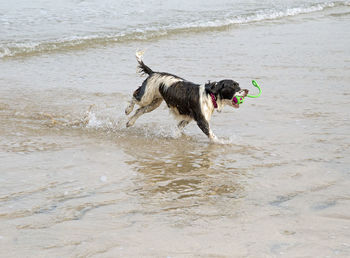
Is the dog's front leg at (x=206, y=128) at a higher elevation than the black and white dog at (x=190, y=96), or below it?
below

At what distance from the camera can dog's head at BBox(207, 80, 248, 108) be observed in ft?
21.3

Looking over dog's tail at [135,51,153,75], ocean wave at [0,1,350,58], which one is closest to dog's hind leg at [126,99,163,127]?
dog's tail at [135,51,153,75]

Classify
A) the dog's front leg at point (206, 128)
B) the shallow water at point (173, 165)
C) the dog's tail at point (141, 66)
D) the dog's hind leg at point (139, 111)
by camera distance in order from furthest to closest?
the dog's hind leg at point (139, 111), the dog's tail at point (141, 66), the dog's front leg at point (206, 128), the shallow water at point (173, 165)

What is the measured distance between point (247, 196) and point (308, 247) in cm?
117

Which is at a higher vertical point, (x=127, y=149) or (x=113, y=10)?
(x=113, y=10)

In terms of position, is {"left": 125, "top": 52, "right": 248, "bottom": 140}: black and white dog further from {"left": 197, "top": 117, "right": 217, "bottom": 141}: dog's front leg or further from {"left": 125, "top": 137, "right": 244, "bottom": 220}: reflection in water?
{"left": 125, "top": 137, "right": 244, "bottom": 220}: reflection in water

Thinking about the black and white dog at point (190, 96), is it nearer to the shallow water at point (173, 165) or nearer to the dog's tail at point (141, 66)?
the dog's tail at point (141, 66)

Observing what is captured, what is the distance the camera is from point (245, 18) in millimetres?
19359

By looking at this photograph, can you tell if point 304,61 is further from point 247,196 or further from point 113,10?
point 113,10

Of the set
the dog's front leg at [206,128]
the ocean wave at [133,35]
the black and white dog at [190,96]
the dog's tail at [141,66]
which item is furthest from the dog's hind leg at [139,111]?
the ocean wave at [133,35]

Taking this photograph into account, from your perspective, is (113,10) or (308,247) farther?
(113,10)

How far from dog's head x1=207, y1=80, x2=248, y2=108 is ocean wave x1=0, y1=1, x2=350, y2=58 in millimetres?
7723

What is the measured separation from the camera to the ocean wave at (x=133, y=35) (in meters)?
13.5

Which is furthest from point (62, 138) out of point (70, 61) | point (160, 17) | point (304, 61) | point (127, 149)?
point (160, 17)
